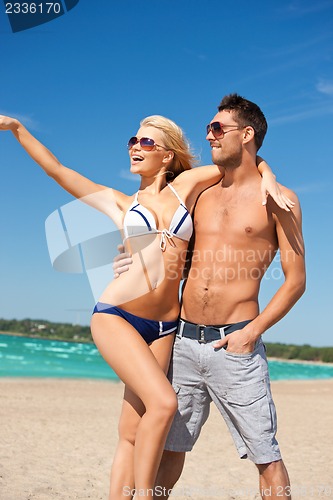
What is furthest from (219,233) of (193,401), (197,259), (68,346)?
(68,346)

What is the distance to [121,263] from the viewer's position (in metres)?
4.09

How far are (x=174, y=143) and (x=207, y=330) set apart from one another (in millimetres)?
1364

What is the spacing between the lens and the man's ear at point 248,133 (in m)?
4.32

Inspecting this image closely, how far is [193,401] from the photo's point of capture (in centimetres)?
427

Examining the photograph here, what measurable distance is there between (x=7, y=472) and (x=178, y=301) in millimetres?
5226

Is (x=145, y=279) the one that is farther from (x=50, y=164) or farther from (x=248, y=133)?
(x=248, y=133)

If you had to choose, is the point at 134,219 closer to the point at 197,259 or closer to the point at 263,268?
the point at 197,259

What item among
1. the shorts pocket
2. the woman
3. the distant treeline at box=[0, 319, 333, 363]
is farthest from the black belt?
the distant treeline at box=[0, 319, 333, 363]

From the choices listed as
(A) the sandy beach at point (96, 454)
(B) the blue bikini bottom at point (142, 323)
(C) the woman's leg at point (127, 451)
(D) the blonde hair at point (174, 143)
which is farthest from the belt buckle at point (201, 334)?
(A) the sandy beach at point (96, 454)

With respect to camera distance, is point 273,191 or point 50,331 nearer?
point 273,191

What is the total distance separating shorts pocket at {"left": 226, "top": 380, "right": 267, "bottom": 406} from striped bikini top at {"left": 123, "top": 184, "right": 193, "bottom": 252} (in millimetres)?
1084

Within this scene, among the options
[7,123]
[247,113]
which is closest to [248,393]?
[247,113]

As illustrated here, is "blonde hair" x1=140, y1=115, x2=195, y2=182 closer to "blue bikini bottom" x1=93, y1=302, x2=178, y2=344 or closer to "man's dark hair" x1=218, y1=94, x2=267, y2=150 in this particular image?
"man's dark hair" x1=218, y1=94, x2=267, y2=150

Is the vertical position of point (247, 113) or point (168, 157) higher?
point (247, 113)
